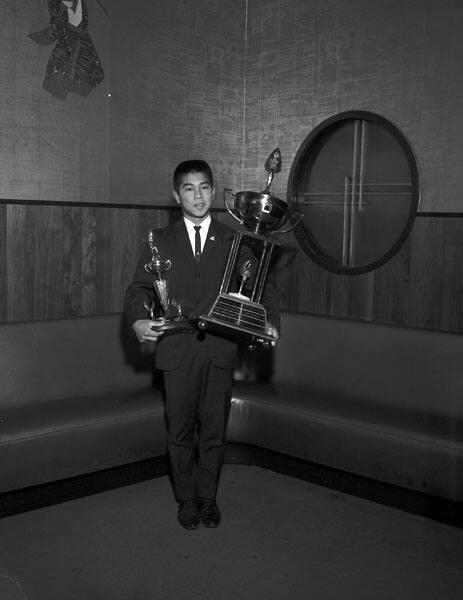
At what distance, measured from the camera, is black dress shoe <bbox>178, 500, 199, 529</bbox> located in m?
3.26

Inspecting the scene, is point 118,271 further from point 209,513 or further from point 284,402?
point 209,513

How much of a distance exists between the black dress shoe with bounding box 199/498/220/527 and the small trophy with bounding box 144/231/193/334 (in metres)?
0.81

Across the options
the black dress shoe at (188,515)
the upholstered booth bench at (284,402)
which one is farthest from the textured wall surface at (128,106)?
the black dress shoe at (188,515)

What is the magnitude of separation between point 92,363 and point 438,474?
1.85 metres

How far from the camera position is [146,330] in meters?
3.05

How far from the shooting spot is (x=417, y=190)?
3980 mm

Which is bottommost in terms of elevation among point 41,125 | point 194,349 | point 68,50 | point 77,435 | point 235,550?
point 235,550

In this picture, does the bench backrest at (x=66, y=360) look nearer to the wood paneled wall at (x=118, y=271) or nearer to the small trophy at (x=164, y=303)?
the wood paneled wall at (x=118, y=271)

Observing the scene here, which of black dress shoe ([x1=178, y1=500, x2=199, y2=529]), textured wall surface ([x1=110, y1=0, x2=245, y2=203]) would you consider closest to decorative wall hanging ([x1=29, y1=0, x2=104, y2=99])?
textured wall surface ([x1=110, y1=0, x2=245, y2=203])

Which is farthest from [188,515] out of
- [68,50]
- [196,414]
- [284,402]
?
[68,50]

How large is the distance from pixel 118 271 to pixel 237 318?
4.68 ft

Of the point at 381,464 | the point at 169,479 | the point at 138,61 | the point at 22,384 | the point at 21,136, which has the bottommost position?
the point at 169,479

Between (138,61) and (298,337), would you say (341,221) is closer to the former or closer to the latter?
(298,337)

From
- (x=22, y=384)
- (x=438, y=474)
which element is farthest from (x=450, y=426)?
(x=22, y=384)
